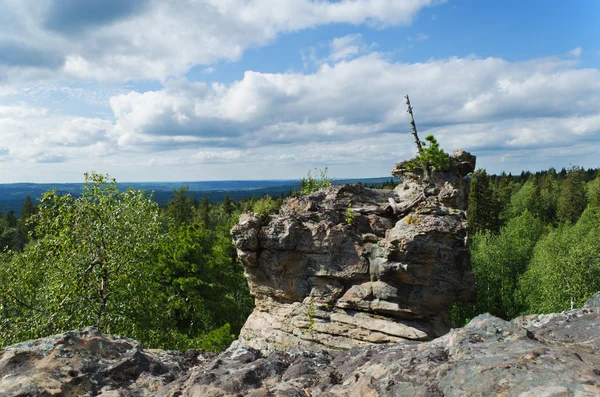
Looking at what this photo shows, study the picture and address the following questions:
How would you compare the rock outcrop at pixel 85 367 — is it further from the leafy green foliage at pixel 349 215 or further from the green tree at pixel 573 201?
the green tree at pixel 573 201

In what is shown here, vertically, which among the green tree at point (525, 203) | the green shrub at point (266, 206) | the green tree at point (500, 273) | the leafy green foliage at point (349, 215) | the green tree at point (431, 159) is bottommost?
the green tree at point (500, 273)

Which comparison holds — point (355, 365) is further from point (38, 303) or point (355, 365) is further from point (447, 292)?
point (38, 303)

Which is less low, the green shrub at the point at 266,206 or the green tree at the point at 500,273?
the green shrub at the point at 266,206

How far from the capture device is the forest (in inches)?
581

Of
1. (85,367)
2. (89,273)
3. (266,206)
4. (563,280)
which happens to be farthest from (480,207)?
(85,367)

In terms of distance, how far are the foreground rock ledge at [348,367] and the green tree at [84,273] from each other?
398 inches

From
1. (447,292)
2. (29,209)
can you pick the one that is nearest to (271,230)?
(447,292)

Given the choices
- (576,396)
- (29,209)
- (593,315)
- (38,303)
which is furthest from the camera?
(29,209)

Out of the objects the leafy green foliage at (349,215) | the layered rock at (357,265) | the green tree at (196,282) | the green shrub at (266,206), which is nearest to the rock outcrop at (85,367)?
the layered rock at (357,265)

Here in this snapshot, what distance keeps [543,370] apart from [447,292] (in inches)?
558

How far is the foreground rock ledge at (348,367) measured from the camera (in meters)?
3.37

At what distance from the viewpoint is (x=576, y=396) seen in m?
2.85

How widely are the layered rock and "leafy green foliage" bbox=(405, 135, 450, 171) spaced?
1.69ft

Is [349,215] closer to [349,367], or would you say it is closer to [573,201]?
[349,367]
